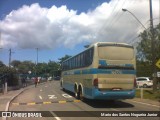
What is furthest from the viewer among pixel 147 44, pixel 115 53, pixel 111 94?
pixel 147 44

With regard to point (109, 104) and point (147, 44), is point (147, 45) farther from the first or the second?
point (109, 104)

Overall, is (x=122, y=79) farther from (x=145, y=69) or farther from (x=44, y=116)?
(x=145, y=69)

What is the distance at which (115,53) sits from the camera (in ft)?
67.1

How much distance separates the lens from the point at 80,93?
81.7ft

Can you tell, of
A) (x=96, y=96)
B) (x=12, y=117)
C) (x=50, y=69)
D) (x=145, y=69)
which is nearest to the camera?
(x=12, y=117)

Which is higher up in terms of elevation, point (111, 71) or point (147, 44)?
Answer: point (147, 44)

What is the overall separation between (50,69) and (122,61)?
139m

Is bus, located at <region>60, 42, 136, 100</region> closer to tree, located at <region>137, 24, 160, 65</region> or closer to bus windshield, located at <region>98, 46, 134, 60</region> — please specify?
bus windshield, located at <region>98, 46, 134, 60</region>

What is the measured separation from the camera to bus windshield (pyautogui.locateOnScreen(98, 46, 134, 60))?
20.3m

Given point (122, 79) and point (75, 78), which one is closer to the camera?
point (122, 79)

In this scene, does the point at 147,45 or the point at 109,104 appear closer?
the point at 109,104

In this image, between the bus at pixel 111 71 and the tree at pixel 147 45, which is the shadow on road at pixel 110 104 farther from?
the tree at pixel 147 45

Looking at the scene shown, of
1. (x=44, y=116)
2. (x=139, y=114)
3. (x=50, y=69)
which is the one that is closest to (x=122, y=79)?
(x=139, y=114)

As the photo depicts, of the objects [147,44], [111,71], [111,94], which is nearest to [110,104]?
[111,94]
